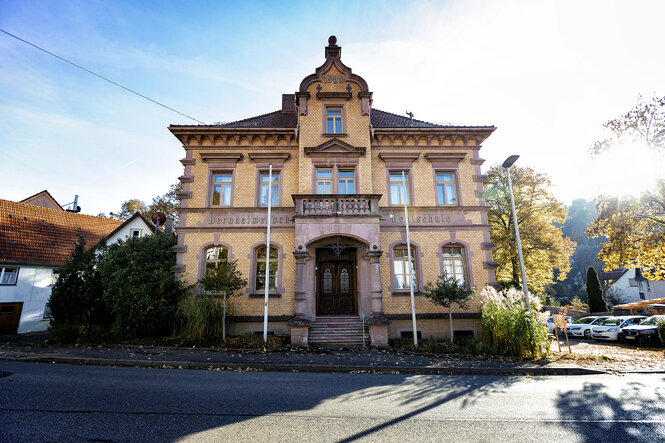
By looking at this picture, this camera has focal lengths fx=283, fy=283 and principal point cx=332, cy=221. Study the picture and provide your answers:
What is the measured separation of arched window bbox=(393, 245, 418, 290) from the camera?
13883mm

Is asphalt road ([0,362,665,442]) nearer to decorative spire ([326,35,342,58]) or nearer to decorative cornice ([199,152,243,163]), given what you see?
decorative cornice ([199,152,243,163])

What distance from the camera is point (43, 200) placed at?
2903 cm

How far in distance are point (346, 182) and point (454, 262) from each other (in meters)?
6.90

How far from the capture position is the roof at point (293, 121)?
16.0 metres

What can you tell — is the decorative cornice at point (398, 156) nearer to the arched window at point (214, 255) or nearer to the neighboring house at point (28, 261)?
the arched window at point (214, 255)

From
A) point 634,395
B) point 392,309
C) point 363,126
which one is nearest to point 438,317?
point 392,309

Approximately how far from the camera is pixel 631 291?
41.1m

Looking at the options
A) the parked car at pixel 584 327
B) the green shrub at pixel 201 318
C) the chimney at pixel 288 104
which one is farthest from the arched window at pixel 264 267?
the parked car at pixel 584 327

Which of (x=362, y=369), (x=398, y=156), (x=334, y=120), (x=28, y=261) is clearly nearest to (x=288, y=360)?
(x=362, y=369)

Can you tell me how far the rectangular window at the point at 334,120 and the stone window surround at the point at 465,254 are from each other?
813 centimetres

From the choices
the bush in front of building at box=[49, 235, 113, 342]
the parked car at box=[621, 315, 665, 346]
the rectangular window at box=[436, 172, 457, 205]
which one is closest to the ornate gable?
the rectangular window at box=[436, 172, 457, 205]

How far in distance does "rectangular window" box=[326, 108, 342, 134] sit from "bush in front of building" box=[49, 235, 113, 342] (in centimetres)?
1359

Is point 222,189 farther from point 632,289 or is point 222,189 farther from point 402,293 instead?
point 632,289

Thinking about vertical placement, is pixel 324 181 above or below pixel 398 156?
below
